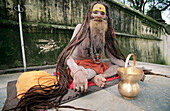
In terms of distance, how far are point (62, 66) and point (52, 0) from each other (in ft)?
8.47

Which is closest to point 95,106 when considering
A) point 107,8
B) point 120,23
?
point 107,8

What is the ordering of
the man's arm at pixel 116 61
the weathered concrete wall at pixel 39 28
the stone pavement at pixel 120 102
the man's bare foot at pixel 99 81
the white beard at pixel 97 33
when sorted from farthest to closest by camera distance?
1. the weathered concrete wall at pixel 39 28
2. the man's arm at pixel 116 61
3. the white beard at pixel 97 33
4. the man's bare foot at pixel 99 81
5. the stone pavement at pixel 120 102

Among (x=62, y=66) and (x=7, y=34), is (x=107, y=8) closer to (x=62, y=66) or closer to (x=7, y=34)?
(x=62, y=66)

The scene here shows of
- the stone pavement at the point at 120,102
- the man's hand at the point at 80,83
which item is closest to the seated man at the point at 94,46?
the man's hand at the point at 80,83

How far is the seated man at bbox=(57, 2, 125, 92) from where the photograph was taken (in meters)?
1.49

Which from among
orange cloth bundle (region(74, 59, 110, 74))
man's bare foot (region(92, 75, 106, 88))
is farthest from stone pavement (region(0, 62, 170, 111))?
orange cloth bundle (region(74, 59, 110, 74))

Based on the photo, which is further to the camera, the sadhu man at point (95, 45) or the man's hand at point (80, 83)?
the sadhu man at point (95, 45)

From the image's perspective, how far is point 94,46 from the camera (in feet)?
5.73

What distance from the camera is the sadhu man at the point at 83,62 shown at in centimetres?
118

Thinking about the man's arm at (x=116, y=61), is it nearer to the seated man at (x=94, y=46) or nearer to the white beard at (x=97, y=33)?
the seated man at (x=94, y=46)

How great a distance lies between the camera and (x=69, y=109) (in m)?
0.97

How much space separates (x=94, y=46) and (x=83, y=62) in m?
0.38

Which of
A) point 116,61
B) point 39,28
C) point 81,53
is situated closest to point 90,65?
point 81,53

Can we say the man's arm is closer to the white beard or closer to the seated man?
the seated man
